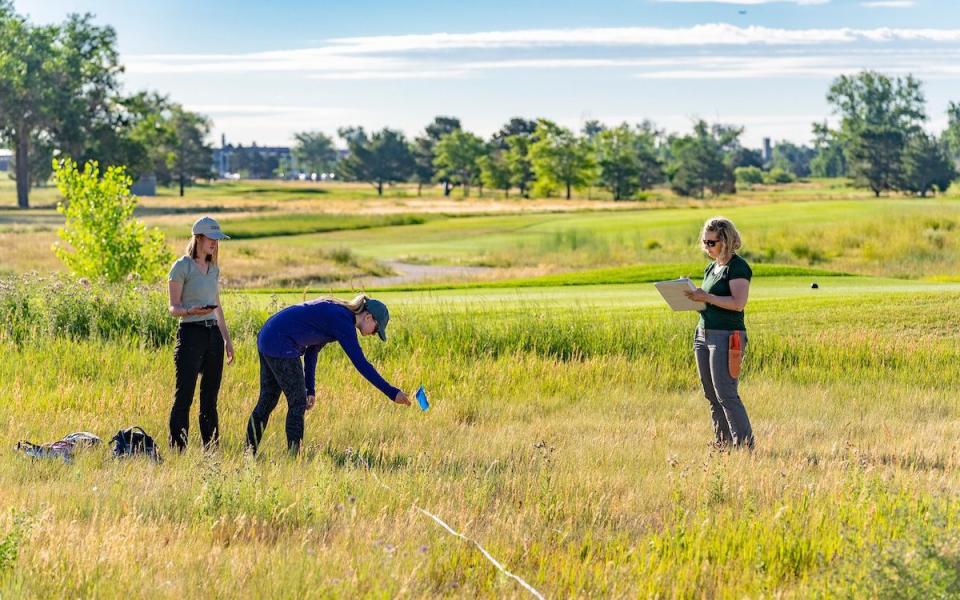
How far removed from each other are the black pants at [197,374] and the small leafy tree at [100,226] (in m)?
14.2

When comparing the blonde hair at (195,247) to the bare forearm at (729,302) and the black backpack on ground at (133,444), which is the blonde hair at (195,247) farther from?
the bare forearm at (729,302)

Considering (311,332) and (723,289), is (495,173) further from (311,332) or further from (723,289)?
(311,332)

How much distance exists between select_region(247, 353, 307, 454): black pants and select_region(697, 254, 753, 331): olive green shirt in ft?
10.2

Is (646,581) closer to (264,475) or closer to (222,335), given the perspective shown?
(264,475)

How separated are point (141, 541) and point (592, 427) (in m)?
5.08

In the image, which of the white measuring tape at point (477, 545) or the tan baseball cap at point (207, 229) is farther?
the tan baseball cap at point (207, 229)

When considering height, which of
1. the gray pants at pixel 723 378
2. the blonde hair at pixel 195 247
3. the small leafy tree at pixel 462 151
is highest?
the small leafy tree at pixel 462 151

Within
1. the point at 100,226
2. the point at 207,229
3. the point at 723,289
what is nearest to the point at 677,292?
the point at 723,289

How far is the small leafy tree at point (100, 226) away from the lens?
77.1ft

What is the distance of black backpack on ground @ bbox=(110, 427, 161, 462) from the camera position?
9.14 metres

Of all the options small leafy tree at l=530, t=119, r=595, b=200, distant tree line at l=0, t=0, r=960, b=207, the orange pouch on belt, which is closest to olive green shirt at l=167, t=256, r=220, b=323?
the orange pouch on belt

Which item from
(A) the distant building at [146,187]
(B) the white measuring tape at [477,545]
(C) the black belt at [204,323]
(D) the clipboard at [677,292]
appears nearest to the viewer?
(B) the white measuring tape at [477,545]

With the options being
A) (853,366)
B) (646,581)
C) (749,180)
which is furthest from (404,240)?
(749,180)

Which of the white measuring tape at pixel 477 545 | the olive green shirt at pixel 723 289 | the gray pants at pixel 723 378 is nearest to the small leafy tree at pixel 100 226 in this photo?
the gray pants at pixel 723 378
